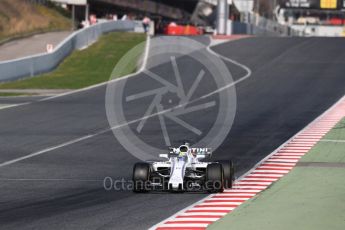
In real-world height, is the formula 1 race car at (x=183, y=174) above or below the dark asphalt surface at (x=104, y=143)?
above

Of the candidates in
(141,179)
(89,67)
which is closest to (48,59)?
(89,67)

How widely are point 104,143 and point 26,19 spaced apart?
50.5 m

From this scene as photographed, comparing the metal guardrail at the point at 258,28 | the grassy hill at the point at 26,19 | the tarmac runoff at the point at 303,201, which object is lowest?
the metal guardrail at the point at 258,28

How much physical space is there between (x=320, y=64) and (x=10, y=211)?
140 ft

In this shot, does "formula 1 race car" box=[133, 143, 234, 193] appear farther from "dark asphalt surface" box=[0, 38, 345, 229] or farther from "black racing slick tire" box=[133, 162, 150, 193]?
"dark asphalt surface" box=[0, 38, 345, 229]

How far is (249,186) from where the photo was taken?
675 inches

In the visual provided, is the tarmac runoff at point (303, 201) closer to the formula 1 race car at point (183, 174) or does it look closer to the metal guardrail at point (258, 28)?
the formula 1 race car at point (183, 174)

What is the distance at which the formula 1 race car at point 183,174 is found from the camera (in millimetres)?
15969

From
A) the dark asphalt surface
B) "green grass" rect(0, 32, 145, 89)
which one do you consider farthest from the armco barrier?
the dark asphalt surface

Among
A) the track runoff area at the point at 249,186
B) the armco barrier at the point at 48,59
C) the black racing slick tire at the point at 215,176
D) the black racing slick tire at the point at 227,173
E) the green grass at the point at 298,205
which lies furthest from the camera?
the armco barrier at the point at 48,59

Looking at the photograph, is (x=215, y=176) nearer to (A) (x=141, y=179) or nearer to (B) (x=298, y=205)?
(A) (x=141, y=179)

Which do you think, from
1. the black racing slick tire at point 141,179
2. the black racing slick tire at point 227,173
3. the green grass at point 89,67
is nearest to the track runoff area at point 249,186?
the black racing slick tire at point 227,173

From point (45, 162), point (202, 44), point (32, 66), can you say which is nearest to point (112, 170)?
point (45, 162)

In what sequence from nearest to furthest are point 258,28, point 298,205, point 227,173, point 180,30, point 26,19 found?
point 298,205 < point 227,173 < point 26,19 < point 180,30 < point 258,28
